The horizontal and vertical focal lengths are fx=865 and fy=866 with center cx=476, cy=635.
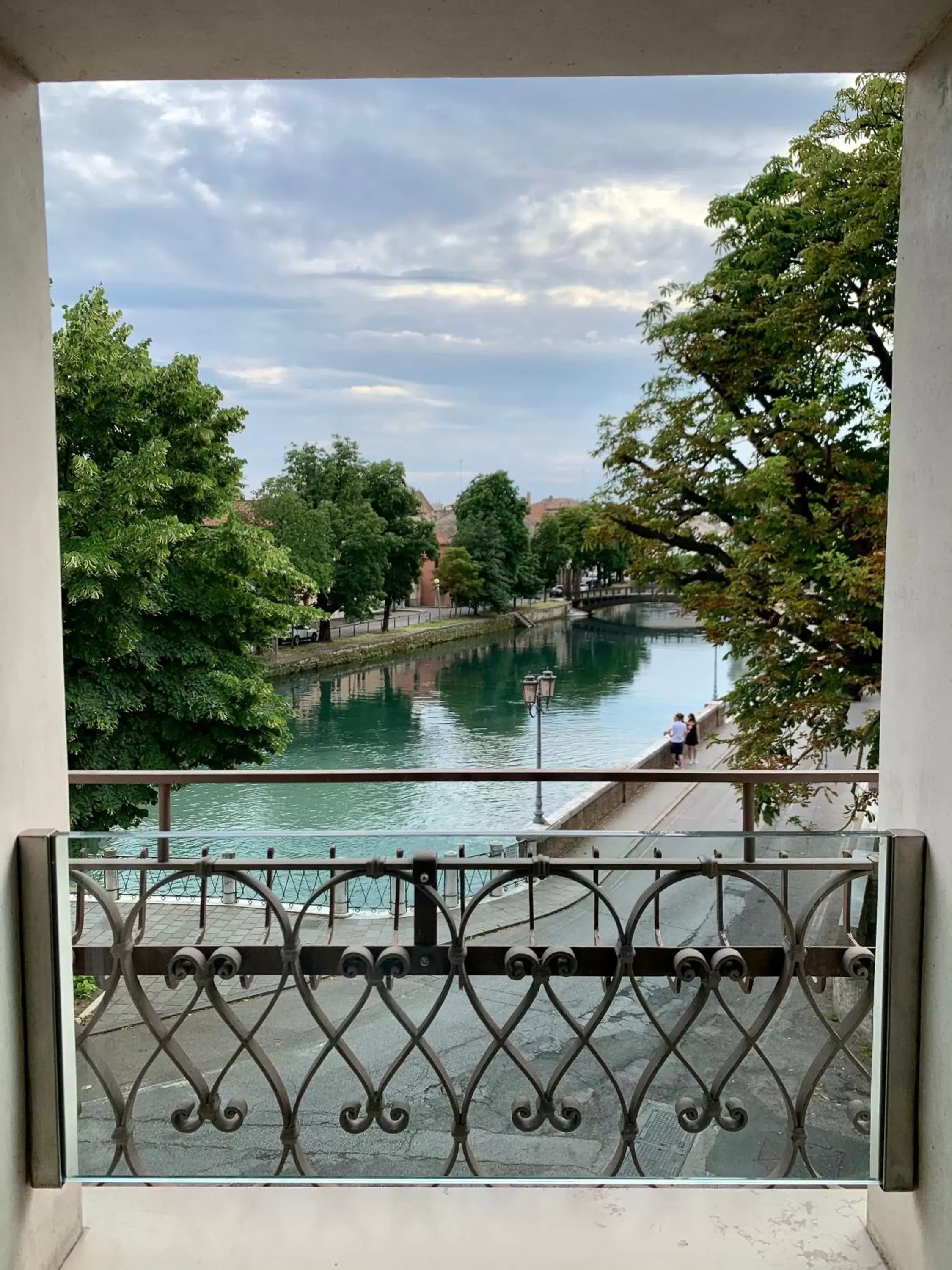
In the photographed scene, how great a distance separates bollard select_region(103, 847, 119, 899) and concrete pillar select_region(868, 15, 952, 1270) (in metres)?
1.25

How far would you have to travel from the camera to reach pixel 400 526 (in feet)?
106

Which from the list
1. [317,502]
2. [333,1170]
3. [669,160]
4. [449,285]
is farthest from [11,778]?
[449,285]

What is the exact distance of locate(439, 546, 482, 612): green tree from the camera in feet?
125

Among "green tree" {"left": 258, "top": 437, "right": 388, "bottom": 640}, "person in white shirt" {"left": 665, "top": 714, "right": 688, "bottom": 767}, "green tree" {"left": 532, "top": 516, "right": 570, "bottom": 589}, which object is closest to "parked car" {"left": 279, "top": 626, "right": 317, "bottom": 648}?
"green tree" {"left": 258, "top": 437, "right": 388, "bottom": 640}

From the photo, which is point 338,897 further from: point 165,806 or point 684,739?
point 684,739

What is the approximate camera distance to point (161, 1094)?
4.78 feet

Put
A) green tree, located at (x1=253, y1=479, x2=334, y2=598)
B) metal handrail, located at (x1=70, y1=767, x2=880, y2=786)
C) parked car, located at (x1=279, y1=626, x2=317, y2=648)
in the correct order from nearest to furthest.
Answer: metal handrail, located at (x1=70, y1=767, x2=880, y2=786), green tree, located at (x1=253, y1=479, x2=334, y2=598), parked car, located at (x1=279, y1=626, x2=317, y2=648)

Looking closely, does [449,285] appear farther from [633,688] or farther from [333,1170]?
[333,1170]

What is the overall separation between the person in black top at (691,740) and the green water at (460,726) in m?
2.47

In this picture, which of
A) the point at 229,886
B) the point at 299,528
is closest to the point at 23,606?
the point at 229,886

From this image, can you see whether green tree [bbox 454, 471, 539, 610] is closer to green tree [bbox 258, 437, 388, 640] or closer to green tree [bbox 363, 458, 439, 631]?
green tree [bbox 363, 458, 439, 631]

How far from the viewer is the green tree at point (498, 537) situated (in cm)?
3969

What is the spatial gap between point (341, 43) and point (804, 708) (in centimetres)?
622

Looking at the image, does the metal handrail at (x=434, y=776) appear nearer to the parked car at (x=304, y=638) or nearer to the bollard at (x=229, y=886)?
the bollard at (x=229, y=886)
